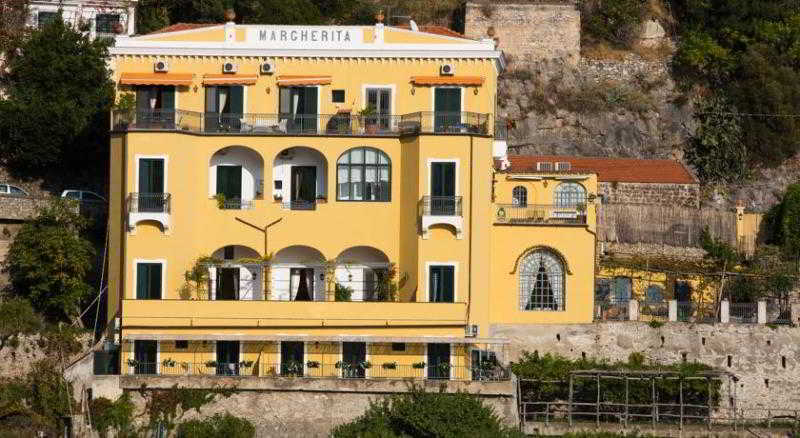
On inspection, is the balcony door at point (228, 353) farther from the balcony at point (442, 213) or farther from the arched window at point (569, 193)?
the arched window at point (569, 193)

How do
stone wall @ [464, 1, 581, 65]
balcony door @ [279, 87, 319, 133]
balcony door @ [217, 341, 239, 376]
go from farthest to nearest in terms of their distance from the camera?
stone wall @ [464, 1, 581, 65]
balcony door @ [279, 87, 319, 133]
balcony door @ [217, 341, 239, 376]

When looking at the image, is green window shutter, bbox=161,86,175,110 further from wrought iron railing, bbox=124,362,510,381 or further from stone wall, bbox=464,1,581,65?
stone wall, bbox=464,1,581,65

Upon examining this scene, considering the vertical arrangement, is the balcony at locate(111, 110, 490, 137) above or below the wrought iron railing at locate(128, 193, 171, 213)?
above

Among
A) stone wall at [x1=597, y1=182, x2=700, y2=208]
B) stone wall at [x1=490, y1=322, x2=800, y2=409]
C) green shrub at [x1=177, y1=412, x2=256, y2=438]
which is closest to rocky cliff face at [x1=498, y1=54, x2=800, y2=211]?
stone wall at [x1=597, y1=182, x2=700, y2=208]

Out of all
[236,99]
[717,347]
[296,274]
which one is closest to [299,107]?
[236,99]

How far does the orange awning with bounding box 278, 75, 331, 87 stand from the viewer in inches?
2611

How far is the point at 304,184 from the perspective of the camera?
65.9 m

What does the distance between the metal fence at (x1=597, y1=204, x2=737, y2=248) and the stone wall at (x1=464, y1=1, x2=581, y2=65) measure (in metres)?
11.8

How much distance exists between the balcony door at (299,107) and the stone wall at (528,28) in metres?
24.3

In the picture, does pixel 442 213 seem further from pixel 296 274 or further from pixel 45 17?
pixel 45 17

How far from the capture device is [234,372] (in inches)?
2410

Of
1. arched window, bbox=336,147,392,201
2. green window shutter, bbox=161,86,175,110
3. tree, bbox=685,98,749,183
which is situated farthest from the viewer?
tree, bbox=685,98,749,183

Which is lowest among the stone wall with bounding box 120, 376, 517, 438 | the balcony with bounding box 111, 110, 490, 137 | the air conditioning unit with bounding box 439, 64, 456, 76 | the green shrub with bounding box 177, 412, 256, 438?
the green shrub with bounding box 177, 412, 256, 438

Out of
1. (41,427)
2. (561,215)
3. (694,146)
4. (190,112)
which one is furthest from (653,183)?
(41,427)
